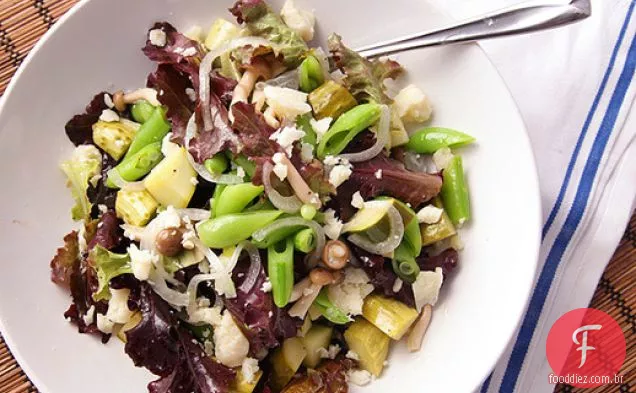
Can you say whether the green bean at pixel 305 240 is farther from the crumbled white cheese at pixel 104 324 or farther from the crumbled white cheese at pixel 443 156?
the crumbled white cheese at pixel 104 324

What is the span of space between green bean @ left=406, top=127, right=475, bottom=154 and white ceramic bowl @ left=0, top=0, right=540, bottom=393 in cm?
6

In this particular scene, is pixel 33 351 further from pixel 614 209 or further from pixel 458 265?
pixel 614 209

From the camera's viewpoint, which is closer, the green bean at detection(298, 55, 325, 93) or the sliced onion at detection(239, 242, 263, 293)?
the sliced onion at detection(239, 242, 263, 293)

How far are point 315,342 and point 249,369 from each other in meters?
0.23

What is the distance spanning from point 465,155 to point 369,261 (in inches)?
19.2

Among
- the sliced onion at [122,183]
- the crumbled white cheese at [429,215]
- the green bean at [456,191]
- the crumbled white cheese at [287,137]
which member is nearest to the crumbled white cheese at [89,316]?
the sliced onion at [122,183]

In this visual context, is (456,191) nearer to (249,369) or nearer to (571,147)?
(571,147)

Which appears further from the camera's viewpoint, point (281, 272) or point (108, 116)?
point (108, 116)

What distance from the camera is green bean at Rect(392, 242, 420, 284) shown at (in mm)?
2160

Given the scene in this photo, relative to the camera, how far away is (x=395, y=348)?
7.61 ft

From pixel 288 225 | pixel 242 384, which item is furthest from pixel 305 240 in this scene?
pixel 242 384

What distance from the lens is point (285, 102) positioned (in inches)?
83.7

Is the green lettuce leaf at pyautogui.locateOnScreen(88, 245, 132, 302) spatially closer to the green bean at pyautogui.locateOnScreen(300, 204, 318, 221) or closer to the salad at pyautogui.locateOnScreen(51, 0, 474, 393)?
the salad at pyautogui.locateOnScreen(51, 0, 474, 393)

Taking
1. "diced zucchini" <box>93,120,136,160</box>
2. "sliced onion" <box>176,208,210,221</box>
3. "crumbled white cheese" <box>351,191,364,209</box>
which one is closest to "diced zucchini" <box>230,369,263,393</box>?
"sliced onion" <box>176,208,210,221</box>
